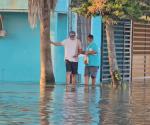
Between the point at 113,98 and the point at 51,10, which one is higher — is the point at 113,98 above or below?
below

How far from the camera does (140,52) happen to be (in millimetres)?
27891

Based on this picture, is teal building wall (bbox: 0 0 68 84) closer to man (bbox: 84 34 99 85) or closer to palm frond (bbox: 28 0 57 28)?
man (bbox: 84 34 99 85)

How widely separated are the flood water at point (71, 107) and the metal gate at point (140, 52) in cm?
896

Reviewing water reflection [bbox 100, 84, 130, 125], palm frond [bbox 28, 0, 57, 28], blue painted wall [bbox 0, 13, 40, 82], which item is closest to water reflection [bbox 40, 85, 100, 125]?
water reflection [bbox 100, 84, 130, 125]

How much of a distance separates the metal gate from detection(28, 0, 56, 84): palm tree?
7236mm

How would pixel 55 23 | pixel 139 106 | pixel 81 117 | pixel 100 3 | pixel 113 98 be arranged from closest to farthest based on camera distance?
1. pixel 81 117
2. pixel 139 106
3. pixel 113 98
4. pixel 100 3
5. pixel 55 23

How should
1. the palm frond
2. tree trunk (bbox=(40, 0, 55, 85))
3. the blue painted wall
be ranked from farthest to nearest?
the blue painted wall < tree trunk (bbox=(40, 0, 55, 85)) < the palm frond

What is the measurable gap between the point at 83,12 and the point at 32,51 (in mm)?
3193

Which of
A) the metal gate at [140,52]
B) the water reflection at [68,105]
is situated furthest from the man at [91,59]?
the metal gate at [140,52]

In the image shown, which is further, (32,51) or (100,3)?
(32,51)

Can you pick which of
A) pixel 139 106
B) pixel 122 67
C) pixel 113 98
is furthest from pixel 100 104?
pixel 122 67

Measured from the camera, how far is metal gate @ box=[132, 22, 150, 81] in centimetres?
2757

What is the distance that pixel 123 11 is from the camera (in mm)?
20203

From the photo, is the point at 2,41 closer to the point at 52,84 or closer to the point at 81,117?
the point at 52,84
